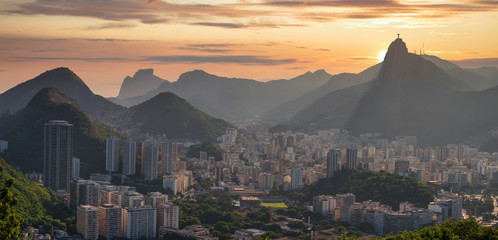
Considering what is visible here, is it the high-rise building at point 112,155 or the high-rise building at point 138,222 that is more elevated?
the high-rise building at point 112,155

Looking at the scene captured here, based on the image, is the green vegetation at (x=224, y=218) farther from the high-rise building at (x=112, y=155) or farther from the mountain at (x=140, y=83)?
the mountain at (x=140, y=83)

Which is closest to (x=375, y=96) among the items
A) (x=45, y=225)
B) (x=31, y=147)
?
(x=31, y=147)

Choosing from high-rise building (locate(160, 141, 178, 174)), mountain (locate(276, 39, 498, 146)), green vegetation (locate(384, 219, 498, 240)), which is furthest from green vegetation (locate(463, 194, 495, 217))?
mountain (locate(276, 39, 498, 146))

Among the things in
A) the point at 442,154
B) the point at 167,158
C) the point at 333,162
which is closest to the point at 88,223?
the point at 167,158

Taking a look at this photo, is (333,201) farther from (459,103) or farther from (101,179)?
(459,103)

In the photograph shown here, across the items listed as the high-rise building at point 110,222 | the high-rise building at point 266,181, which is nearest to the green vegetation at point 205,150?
the high-rise building at point 266,181

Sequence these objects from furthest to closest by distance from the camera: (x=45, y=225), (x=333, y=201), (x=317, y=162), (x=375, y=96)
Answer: (x=375, y=96), (x=317, y=162), (x=333, y=201), (x=45, y=225)

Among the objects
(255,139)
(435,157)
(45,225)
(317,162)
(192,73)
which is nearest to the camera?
(45,225)
